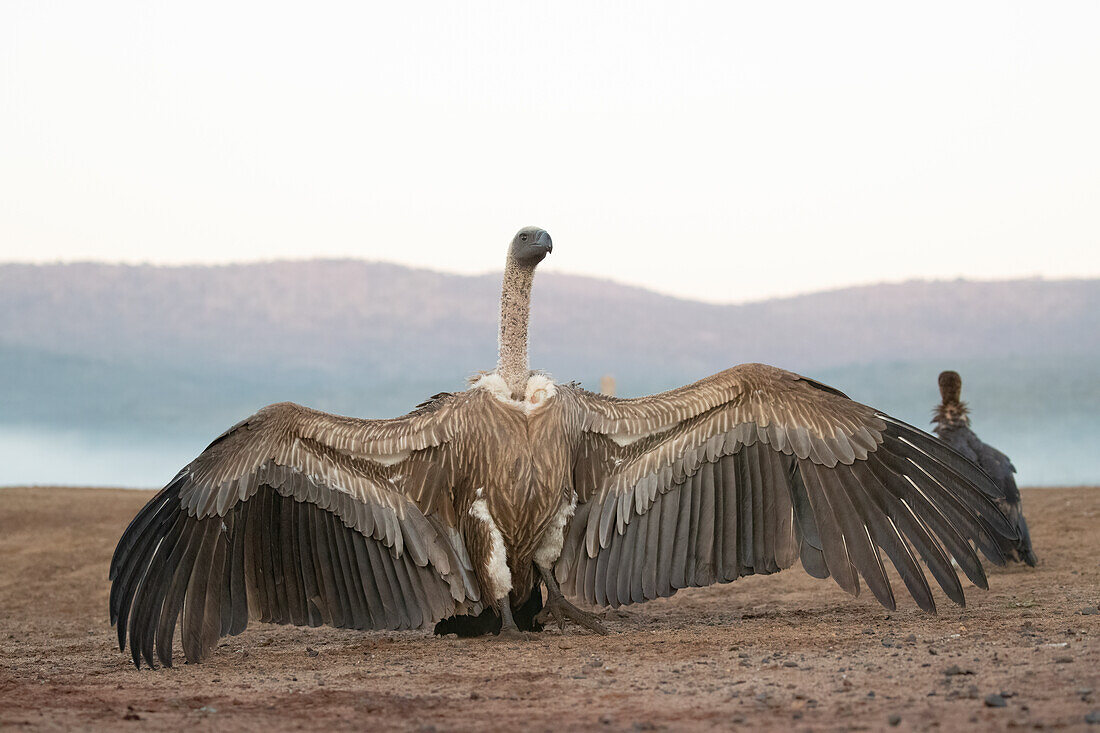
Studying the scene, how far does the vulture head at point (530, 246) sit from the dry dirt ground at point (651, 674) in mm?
2924

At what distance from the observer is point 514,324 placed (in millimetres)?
8898

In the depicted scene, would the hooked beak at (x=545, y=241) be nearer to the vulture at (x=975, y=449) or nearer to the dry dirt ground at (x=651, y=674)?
the dry dirt ground at (x=651, y=674)

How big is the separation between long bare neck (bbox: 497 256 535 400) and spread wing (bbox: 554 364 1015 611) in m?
0.49

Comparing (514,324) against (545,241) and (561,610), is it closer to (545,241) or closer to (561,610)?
(545,241)

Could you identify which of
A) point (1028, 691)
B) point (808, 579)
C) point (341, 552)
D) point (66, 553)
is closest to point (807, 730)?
point (1028, 691)

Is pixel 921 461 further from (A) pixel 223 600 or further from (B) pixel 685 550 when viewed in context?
(A) pixel 223 600

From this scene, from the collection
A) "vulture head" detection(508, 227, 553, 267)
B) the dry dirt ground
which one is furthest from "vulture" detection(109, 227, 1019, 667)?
"vulture head" detection(508, 227, 553, 267)

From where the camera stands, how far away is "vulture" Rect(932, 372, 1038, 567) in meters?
11.7

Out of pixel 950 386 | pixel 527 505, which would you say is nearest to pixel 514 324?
pixel 527 505

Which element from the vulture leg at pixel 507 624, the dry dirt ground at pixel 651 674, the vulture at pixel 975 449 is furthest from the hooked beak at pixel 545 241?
the vulture at pixel 975 449

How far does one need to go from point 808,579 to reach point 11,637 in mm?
8216

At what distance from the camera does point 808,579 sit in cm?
1255

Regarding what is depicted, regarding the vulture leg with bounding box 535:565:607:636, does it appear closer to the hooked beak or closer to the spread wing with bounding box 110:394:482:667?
the spread wing with bounding box 110:394:482:667

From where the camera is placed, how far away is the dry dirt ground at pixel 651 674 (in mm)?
5199
